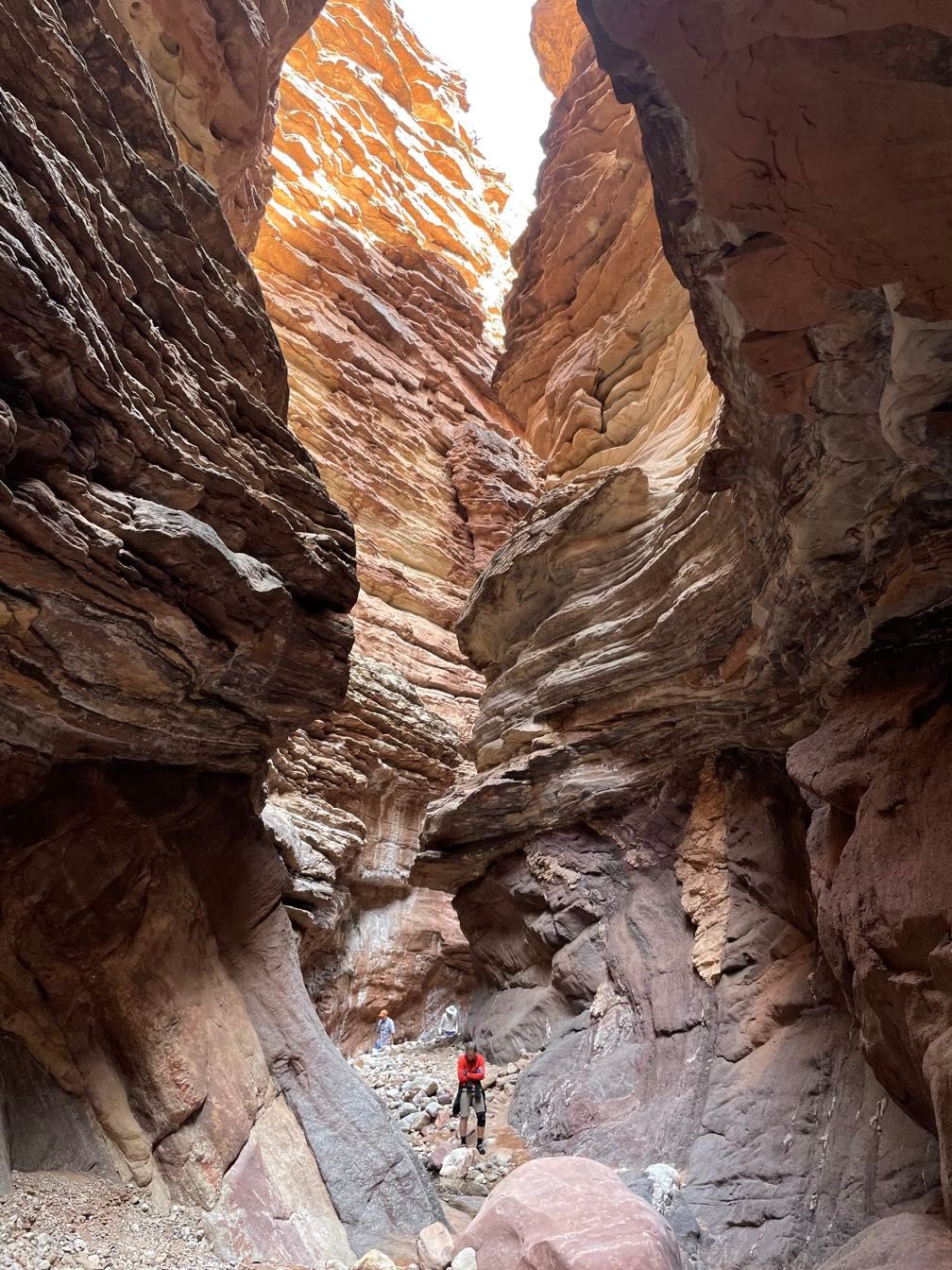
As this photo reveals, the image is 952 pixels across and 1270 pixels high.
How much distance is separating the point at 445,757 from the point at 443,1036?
634cm

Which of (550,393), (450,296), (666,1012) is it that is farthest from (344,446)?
(666,1012)

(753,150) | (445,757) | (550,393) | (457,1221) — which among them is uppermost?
(550,393)

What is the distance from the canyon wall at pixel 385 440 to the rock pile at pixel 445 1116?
2.96 m

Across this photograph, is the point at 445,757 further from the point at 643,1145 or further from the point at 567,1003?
the point at 643,1145

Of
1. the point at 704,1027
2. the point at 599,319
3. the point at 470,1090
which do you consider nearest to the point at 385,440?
the point at 599,319

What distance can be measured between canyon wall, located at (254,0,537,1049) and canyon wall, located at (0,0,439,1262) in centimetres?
435

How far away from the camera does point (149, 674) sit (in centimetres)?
602

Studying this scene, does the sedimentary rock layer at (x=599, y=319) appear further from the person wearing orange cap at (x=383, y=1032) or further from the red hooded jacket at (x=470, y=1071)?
the person wearing orange cap at (x=383, y=1032)

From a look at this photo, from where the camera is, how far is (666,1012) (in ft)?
28.2

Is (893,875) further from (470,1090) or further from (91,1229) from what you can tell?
(470,1090)

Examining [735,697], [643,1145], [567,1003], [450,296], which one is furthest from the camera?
[450,296]

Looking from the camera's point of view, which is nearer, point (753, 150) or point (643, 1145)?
point (753, 150)

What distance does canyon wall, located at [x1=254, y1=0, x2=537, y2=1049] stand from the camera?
56.5ft

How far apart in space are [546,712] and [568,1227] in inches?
278
